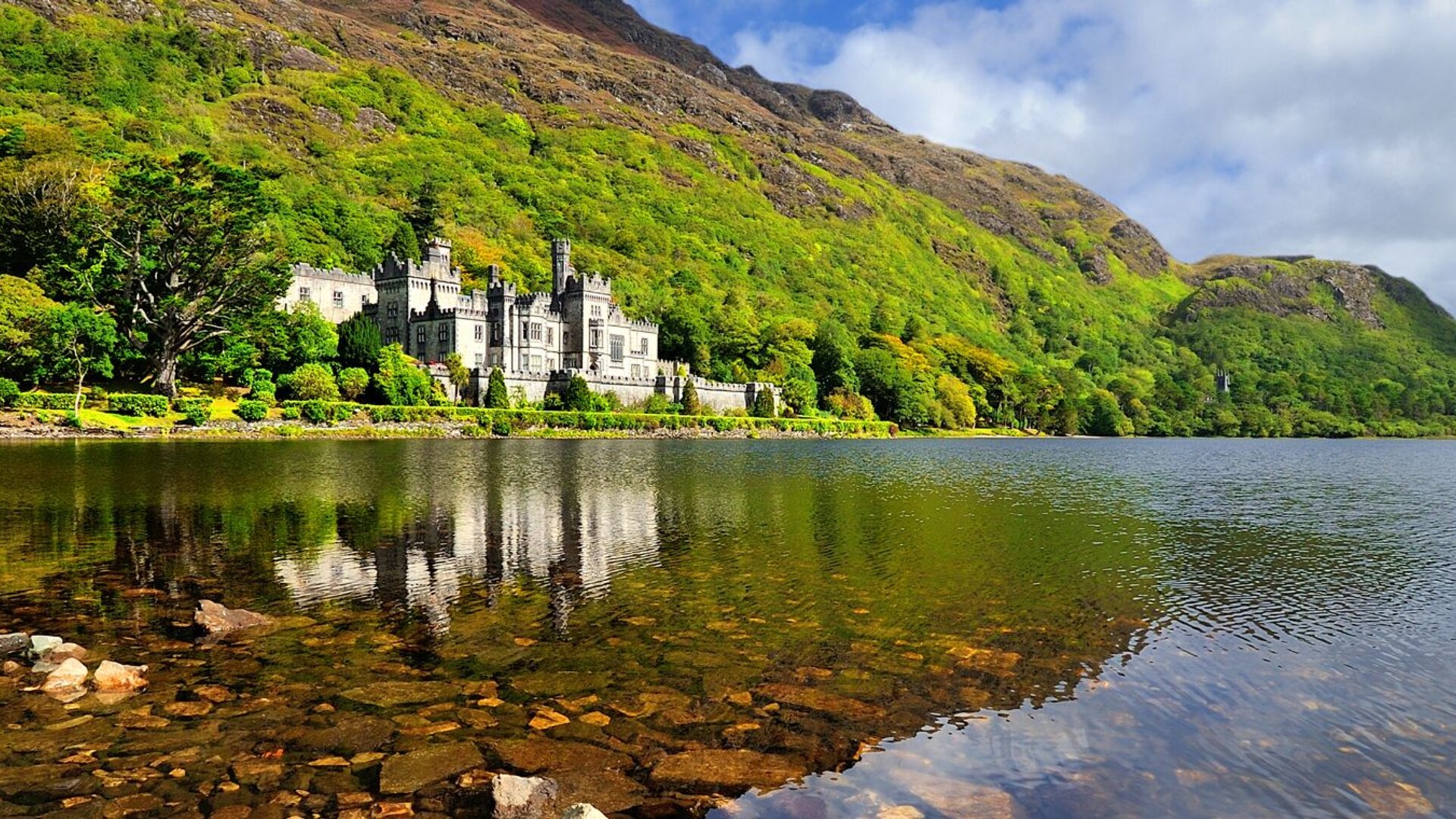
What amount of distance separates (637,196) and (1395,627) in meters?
182

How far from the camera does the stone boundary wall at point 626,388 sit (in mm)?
86000

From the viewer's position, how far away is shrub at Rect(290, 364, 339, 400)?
68.9 meters

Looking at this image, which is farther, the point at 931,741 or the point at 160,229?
the point at 160,229

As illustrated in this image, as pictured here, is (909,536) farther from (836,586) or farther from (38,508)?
(38,508)

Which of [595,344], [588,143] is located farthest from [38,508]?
[588,143]

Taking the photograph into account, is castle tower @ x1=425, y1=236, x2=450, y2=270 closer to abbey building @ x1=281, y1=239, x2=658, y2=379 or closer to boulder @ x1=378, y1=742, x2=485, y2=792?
abbey building @ x1=281, y1=239, x2=658, y2=379

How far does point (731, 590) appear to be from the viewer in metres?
16.1

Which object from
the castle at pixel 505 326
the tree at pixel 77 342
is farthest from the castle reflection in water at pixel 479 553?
the castle at pixel 505 326

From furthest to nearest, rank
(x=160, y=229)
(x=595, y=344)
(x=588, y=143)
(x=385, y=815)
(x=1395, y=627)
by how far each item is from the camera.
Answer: (x=588, y=143) < (x=595, y=344) < (x=160, y=229) < (x=1395, y=627) < (x=385, y=815)

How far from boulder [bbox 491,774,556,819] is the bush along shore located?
58.9m

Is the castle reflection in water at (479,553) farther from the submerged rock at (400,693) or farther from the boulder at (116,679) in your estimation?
the boulder at (116,679)

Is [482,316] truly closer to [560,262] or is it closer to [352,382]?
[560,262]

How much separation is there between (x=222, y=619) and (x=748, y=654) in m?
7.40

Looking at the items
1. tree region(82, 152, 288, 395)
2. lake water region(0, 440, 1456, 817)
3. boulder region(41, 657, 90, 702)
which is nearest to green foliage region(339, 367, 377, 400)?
tree region(82, 152, 288, 395)
